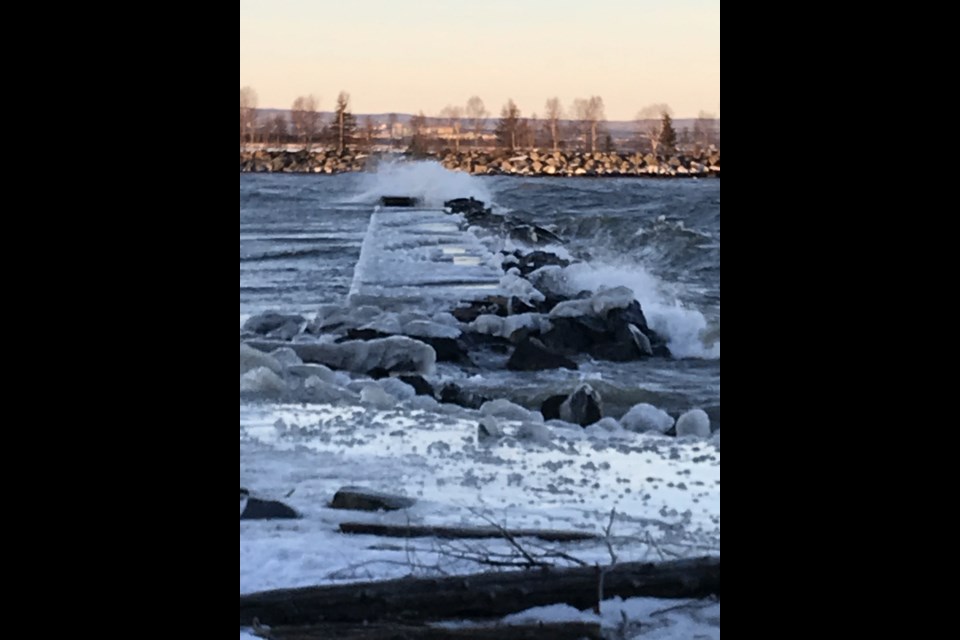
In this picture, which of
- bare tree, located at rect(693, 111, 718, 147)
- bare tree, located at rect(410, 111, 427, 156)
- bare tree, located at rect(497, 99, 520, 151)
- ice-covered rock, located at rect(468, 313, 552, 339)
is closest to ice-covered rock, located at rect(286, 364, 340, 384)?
ice-covered rock, located at rect(468, 313, 552, 339)

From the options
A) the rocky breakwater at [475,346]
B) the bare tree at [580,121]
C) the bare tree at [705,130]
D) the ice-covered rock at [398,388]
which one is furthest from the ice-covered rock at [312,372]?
the bare tree at [705,130]

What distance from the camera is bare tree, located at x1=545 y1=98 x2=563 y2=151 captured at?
2.37 metres

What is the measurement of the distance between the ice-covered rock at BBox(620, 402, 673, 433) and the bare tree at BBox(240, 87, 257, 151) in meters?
1.11

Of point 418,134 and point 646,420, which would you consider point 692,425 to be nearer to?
point 646,420

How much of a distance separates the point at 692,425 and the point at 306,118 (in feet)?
3.80

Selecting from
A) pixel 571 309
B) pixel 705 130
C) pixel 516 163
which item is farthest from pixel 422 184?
pixel 705 130

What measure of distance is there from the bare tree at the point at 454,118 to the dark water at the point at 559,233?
95 millimetres

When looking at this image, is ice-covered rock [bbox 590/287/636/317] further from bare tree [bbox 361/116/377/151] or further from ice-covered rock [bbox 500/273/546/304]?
bare tree [bbox 361/116/377/151]

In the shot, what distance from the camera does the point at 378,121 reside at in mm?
2391
